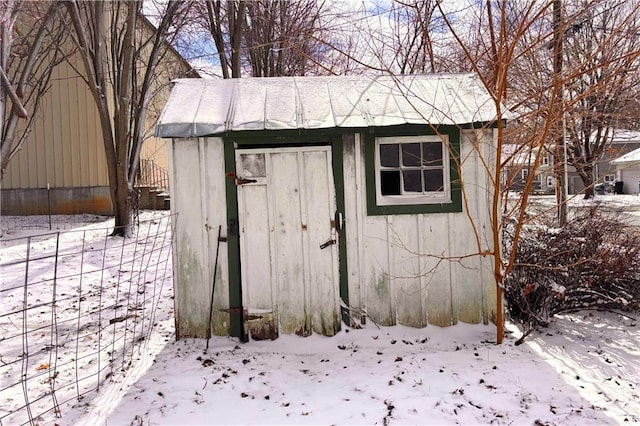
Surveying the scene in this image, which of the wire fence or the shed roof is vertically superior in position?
the shed roof

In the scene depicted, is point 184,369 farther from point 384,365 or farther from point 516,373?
point 516,373

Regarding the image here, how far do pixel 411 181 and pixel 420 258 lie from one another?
2.68ft

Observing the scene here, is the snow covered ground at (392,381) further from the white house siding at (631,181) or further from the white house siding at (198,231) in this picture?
the white house siding at (631,181)

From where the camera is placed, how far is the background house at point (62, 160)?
51.6ft

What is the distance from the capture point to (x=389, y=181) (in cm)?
489

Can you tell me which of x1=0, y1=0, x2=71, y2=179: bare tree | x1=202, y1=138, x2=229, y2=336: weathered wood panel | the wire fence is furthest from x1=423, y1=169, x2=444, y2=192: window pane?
x1=0, y1=0, x2=71, y2=179: bare tree

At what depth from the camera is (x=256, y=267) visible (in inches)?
188

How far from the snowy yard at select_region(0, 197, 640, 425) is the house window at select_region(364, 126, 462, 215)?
130cm

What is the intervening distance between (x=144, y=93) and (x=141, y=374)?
31.9 ft

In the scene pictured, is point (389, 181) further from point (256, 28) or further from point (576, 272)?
point (256, 28)

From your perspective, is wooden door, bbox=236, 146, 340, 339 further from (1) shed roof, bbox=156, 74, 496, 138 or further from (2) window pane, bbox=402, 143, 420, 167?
(2) window pane, bbox=402, 143, 420, 167

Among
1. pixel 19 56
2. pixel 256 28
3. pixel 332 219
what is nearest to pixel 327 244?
pixel 332 219

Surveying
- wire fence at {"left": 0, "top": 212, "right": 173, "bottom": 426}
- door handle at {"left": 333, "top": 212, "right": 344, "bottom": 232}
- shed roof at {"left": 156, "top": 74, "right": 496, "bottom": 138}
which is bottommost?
wire fence at {"left": 0, "top": 212, "right": 173, "bottom": 426}

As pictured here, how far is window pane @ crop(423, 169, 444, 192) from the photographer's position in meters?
4.90
